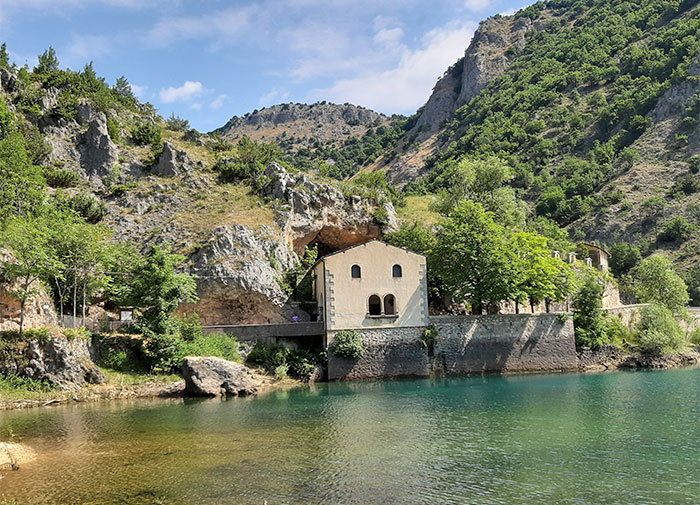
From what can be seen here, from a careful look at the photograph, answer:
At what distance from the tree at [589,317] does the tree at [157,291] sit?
1192 inches

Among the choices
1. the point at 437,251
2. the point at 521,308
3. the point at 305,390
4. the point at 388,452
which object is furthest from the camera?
the point at 521,308

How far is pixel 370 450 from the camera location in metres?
17.3

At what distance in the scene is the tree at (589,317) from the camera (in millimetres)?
42312

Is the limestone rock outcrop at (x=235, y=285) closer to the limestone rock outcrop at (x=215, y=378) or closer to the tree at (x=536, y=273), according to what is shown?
the limestone rock outcrop at (x=215, y=378)

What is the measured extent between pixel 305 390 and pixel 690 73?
92.0m

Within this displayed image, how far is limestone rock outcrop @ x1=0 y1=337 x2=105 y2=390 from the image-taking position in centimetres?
2858

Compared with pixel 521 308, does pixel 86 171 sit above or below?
above

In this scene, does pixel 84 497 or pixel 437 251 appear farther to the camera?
pixel 437 251

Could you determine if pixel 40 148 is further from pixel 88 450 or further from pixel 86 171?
pixel 88 450

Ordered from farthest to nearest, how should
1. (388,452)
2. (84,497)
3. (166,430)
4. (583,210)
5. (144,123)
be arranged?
(583,210) < (144,123) < (166,430) < (388,452) < (84,497)

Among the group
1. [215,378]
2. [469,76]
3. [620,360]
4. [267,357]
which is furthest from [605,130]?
[215,378]

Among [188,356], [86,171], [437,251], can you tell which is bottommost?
[188,356]

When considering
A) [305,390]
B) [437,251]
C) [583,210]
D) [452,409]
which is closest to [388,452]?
[452,409]

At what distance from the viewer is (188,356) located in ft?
107
